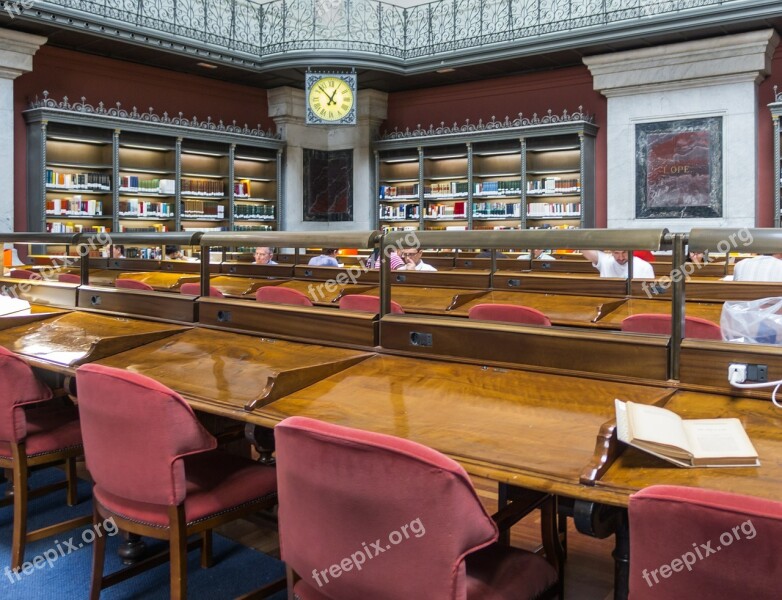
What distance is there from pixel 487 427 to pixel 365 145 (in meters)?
11.8

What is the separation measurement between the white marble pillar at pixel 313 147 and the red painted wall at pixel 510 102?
52 centimetres

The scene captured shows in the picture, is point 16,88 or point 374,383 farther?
point 16,88

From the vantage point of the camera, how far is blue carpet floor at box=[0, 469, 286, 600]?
2459 mm

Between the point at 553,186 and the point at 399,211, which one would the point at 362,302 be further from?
the point at 399,211

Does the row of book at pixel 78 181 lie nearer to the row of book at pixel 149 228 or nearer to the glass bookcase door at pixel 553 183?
the row of book at pixel 149 228

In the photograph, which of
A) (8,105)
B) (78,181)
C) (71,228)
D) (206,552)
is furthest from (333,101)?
(206,552)

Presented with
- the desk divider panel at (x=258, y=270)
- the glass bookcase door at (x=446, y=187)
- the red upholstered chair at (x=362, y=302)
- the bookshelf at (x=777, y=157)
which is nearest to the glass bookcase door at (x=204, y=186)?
the glass bookcase door at (x=446, y=187)

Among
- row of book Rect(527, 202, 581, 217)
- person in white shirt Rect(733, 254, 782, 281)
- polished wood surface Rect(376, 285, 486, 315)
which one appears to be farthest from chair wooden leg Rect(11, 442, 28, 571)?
row of book Rect(527, 202, 581, 217)

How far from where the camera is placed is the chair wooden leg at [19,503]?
255 cm

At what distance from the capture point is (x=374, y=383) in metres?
2.17

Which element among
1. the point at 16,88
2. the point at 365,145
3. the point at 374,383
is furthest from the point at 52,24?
the point at 374,383

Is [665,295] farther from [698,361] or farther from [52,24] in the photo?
[52,24]

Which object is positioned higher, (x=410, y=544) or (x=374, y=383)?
(x=374, y=383)

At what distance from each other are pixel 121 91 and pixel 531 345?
10581mm
